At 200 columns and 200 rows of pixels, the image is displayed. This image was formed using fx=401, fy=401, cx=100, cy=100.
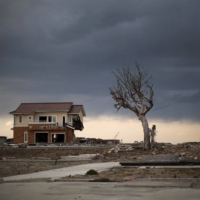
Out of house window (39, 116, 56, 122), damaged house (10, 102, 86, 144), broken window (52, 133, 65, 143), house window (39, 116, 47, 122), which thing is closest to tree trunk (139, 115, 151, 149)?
damaged house (10, 102, 86, 144)

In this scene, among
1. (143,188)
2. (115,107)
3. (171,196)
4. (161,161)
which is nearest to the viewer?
(171,196)

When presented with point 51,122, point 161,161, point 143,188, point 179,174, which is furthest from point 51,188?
point 51,122

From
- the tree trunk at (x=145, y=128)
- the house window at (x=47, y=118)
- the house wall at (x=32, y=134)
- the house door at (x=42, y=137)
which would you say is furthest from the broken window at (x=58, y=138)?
the tree trunk at (x=145, y=128)

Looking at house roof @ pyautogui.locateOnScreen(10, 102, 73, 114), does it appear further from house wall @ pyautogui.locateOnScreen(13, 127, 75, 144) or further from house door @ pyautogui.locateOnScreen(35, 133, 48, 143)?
house door @ pyautogui.locateOnScreen(35, 133, 48, 143)

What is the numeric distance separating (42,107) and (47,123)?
479 centimetres

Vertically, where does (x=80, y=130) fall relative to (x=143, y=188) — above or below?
above

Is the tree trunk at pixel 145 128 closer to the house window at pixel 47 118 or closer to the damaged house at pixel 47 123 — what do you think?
the damaged house at pixel 47 123

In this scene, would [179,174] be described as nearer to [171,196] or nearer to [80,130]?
[171,196]

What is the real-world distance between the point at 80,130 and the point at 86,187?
205 ft

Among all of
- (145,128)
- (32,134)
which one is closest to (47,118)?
(32,134)

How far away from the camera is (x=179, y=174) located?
17.2m

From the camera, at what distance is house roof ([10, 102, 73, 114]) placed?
242ft

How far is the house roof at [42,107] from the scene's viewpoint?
73.9 m

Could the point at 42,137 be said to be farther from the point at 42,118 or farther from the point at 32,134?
the point at 42,118
